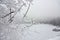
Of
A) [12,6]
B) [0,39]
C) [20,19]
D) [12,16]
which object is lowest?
[0,39]

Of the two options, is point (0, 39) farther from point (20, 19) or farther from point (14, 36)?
point (20, 19)

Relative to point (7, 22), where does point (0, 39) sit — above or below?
below

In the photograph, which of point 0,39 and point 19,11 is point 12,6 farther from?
point 0,39

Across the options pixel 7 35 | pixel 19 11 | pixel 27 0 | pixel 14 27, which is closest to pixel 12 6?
pixel 19 11

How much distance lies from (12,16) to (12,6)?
238mm

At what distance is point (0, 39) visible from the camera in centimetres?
254

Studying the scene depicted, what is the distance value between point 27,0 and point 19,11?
1.10 feet

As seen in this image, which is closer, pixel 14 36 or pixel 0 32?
pixel 0 32

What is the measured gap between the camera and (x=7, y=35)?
2557 millimetres

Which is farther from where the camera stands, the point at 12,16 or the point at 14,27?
the point at 14,27

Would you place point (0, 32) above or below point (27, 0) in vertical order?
below

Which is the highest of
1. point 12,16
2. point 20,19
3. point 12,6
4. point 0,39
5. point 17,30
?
point 12,6

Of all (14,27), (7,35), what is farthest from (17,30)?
(7,35)

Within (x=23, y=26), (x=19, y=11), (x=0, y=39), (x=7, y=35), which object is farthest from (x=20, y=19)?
(x=0, y=39)
